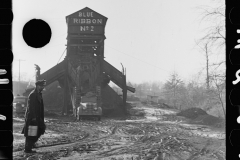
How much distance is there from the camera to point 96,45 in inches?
1209

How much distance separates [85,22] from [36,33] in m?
24.2

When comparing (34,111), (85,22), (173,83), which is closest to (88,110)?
(85,22)

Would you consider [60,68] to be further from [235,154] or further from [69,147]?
[235,154]

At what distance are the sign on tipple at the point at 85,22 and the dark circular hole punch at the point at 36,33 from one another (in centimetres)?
2315

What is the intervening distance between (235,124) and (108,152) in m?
5.45

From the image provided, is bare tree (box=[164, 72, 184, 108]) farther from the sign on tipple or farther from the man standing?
the man standing

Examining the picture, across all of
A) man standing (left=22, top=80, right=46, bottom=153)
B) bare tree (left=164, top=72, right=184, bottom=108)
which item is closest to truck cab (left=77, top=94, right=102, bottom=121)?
man standing (left=22, top=80, right=46, bottom=153)

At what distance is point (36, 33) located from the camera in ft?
21.7

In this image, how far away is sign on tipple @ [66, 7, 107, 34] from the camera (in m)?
30.1

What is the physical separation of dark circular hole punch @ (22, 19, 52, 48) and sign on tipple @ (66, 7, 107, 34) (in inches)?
912

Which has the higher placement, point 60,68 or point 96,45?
point 96,45

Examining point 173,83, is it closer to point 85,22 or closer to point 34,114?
point 85,22
